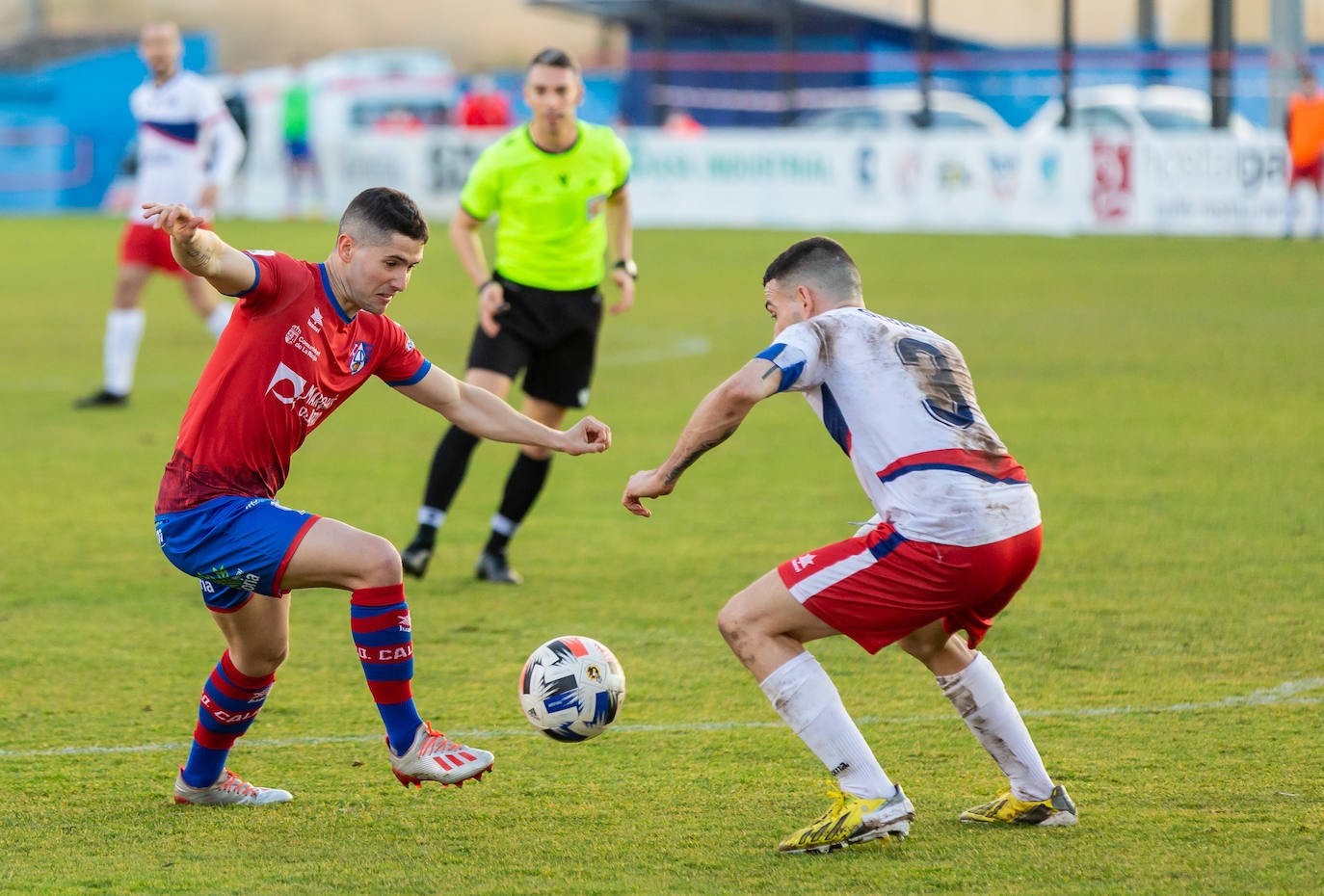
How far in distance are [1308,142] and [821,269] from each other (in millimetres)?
19449

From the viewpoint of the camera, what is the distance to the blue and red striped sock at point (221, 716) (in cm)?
470

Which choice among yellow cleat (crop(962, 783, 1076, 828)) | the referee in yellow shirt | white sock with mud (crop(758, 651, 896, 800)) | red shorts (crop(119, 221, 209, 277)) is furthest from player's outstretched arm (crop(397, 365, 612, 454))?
red shorts (crop(119, 221, 209, 277))

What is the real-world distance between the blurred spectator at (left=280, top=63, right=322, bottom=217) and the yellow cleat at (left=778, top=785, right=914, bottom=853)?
28.1 metres

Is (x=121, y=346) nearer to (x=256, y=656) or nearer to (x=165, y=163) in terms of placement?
(x=165, y=163)

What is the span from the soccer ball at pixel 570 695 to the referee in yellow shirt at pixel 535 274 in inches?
109

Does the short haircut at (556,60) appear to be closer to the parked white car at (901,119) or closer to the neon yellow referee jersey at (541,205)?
the neon yellow referee jersey at (541,205)

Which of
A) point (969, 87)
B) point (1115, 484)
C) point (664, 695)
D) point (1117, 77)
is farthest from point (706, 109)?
point (664, 695)

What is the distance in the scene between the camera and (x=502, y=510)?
7691mm

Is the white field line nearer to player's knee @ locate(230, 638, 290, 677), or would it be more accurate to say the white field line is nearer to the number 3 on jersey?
player's knee @ locate(230, 638, 290, 677)

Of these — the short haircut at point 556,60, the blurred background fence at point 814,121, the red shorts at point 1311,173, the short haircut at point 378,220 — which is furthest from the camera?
the blurred background fence at point 814,121

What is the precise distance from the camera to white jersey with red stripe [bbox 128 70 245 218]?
40.5 feet

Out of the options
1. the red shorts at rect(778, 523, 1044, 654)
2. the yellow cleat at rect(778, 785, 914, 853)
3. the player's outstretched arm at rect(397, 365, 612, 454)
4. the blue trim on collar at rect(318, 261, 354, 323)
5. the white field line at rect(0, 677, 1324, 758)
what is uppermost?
the blue trim on collar at rect(318, 261, 354, 323)

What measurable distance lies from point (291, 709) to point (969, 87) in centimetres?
3399

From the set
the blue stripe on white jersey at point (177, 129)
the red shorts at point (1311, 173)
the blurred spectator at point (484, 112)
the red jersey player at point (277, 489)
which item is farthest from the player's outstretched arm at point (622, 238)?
the blurred spectator at point (484, 112)
